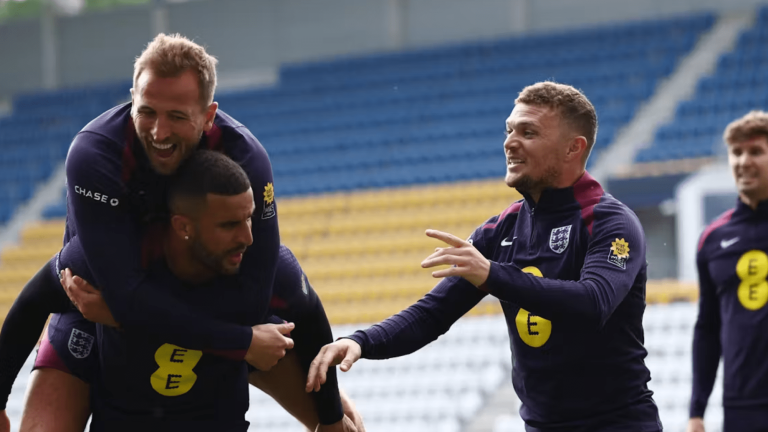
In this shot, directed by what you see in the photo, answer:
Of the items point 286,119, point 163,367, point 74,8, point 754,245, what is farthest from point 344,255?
point 74,8

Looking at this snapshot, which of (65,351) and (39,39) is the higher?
(39,39)

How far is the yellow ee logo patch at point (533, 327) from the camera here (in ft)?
13.3

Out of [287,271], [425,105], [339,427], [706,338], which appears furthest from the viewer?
[425,105]

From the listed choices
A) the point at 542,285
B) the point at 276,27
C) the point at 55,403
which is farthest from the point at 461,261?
the point at 276,27

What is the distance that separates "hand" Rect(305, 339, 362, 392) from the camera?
3930 mm

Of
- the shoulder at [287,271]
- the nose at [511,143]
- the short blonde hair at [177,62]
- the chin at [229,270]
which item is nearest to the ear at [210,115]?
the short blonde hair at [177,62]

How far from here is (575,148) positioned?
423cm

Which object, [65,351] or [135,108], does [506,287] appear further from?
[65,351]

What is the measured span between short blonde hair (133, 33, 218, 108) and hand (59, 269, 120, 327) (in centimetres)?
83

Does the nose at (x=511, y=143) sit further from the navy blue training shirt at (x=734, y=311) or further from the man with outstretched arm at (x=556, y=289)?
the navy blue training shirt at (x=734, y=311)

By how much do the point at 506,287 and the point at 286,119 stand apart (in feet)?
52.8

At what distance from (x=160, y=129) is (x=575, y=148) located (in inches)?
64.9

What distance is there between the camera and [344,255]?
15.6 metres

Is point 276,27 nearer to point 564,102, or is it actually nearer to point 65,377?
point 65,377
